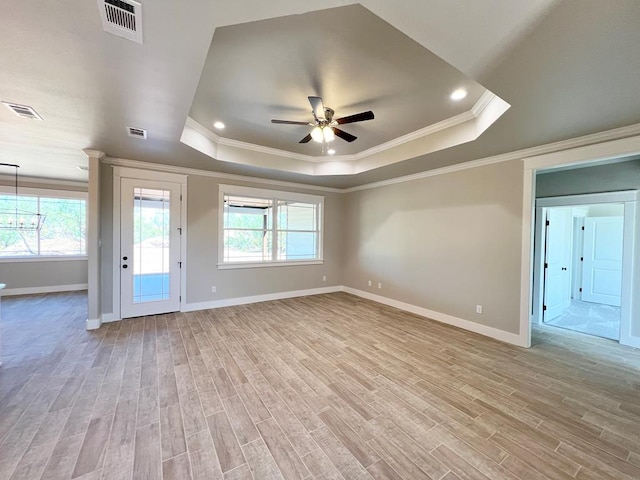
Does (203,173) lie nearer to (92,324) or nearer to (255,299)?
(255,299)

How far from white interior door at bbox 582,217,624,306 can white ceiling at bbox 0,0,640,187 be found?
442 centimetres

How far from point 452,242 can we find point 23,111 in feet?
19.0

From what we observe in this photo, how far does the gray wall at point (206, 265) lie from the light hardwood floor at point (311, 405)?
1136mm

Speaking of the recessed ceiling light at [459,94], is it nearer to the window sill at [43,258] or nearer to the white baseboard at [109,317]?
the white baseboard at [109,317]

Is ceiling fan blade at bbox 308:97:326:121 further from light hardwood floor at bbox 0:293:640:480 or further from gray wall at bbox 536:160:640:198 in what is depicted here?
gray wall at bbox 536:160:640:198

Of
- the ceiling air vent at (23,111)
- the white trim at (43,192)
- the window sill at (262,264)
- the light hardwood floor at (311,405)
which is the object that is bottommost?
the light hardwood floor at (311,405)

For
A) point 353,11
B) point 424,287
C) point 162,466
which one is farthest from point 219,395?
point 424,287

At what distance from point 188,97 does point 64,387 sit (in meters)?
2.97

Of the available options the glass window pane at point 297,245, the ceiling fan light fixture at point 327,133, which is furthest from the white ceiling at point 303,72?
the glass window pane at point 297,245

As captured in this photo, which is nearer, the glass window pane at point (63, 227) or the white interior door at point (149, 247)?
the white interior door at point (149, 247)

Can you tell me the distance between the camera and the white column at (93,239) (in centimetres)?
391

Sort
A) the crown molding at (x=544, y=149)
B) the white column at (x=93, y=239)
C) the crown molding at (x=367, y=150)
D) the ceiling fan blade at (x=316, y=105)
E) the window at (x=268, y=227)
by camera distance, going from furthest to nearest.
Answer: the window at (x=268, y=227) < the white column at (x=93, y=239) < the crown molding at (x=367, y=150) < the crown molding at (x=544, y=149) < the ceiling fan blade at (x=316, y=105)

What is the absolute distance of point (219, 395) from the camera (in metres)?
2.38

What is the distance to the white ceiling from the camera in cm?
137
